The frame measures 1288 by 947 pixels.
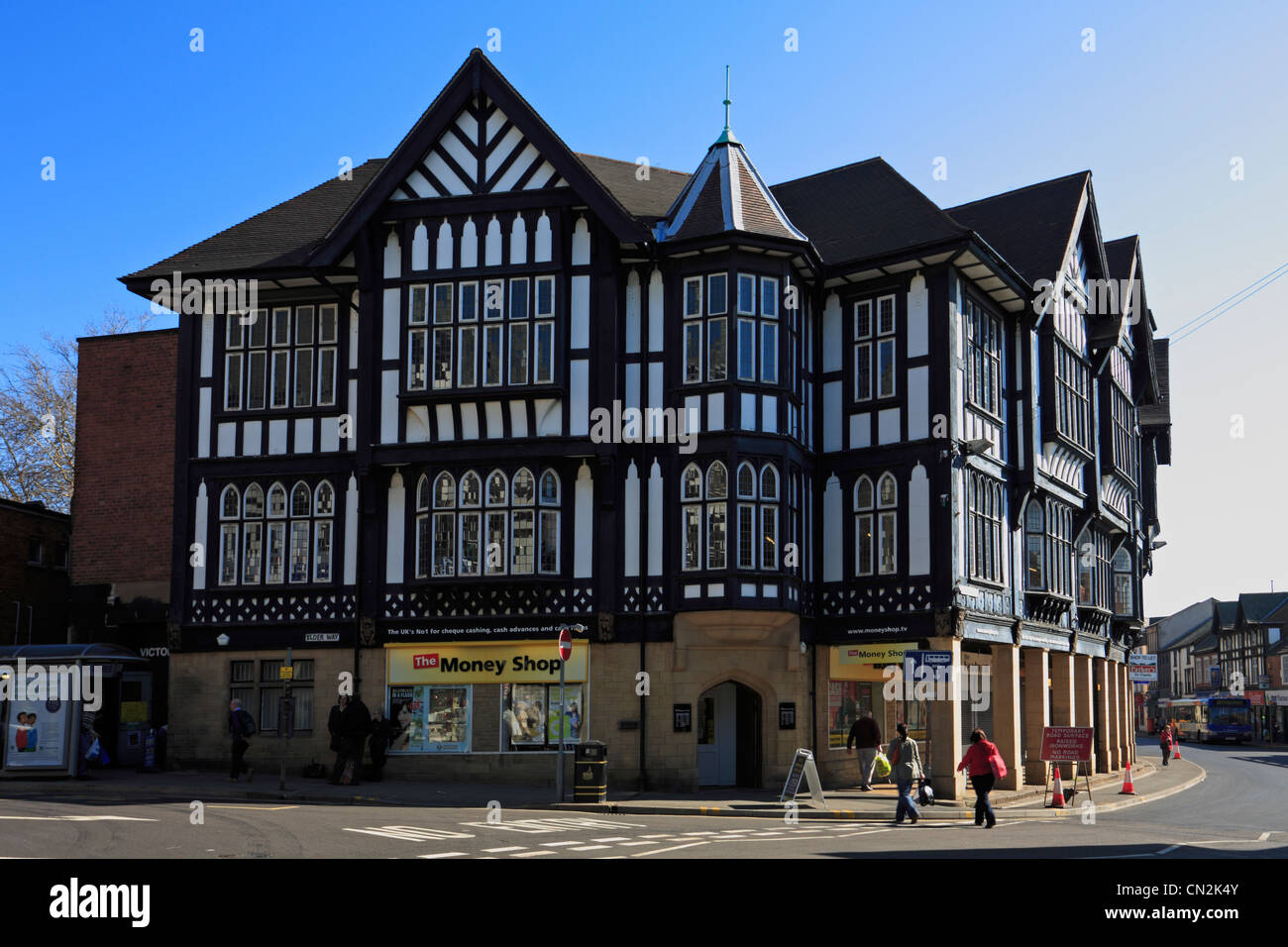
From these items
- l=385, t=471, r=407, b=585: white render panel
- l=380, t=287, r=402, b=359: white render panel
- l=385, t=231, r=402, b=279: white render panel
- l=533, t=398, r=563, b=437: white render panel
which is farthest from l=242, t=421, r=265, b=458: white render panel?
l=533, t=398, r=563, b=437: white render panel

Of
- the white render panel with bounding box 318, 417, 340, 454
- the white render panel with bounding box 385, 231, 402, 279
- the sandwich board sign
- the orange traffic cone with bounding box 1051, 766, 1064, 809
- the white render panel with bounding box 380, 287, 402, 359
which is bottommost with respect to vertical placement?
the orange traffic cone with bounding box 1051, 766, 1064, 809

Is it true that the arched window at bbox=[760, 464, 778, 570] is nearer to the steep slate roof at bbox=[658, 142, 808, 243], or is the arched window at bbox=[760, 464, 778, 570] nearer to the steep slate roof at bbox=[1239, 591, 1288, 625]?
the steep slate roof at bbox=[658, 142, 808, 243]

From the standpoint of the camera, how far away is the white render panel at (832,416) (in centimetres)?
3028

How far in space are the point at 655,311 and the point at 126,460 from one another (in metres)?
14.6

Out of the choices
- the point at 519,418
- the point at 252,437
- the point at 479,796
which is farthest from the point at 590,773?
the point at 252,437

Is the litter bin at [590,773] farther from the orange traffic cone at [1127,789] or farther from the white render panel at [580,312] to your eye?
the orange traffic cone at [1127,789]

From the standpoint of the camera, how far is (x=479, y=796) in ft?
83.8

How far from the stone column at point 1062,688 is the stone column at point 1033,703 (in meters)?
2.82

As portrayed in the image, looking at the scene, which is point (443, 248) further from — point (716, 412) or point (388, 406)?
point (716, 412)

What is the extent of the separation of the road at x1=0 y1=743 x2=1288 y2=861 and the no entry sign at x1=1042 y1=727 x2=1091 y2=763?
1273 mm

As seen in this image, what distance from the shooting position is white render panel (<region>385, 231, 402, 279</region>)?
29906mm
